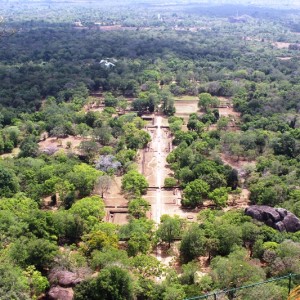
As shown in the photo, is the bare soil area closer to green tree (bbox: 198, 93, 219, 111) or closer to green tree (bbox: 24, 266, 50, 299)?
green tree (bbox: 198, 93, 219, 111)

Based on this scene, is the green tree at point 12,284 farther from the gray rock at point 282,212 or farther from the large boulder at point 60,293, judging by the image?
the gray rock at point 282,212

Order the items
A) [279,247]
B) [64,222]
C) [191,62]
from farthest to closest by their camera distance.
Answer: [191,62]
[64,222]
[279,247]

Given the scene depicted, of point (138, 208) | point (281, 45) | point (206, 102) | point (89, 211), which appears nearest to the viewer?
point (89, 211)

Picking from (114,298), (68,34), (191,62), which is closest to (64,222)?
(114,298)

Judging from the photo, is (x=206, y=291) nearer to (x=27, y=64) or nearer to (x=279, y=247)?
(x=279, y=247)

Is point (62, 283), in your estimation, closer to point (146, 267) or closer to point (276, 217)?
point (146, 267)

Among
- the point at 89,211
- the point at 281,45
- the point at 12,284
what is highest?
the point at 12,284

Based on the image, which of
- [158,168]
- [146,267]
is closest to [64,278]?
[146,267]
